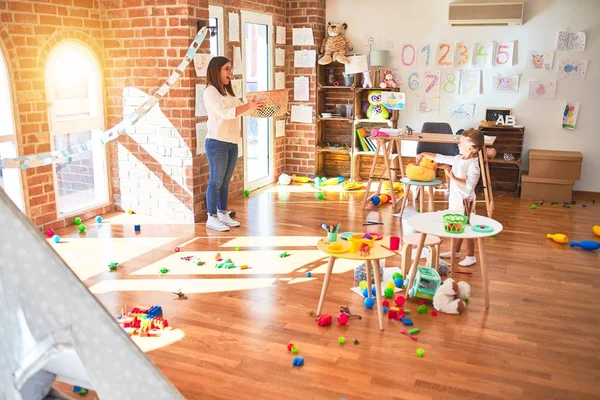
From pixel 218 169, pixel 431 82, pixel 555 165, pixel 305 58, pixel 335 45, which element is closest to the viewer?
pixel 218 169

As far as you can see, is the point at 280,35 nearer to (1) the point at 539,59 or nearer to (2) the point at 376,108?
(2) the point at 376,108

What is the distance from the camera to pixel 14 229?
104cm

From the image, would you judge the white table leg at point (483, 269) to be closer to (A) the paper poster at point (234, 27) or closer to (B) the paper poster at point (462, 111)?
(A) the paper poster at point (234, 27)

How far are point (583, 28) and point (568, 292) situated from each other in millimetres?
4068

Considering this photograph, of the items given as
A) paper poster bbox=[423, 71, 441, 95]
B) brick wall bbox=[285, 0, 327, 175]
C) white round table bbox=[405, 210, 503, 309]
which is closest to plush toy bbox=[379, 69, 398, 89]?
paper poster bbox=[423, 71, 441, 95]

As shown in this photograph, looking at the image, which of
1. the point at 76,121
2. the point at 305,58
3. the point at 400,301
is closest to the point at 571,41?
the point at 305,58

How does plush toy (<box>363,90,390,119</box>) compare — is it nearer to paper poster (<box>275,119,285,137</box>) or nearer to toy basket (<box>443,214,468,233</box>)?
paper poster (<box>275,119,285,137</box>)

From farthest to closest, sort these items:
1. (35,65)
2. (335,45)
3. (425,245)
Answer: (335,45) < (35,65) < (425,245)

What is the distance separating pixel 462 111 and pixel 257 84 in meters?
2.64

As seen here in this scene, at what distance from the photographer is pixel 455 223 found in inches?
142

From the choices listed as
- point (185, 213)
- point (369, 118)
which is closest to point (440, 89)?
point (369, 118)

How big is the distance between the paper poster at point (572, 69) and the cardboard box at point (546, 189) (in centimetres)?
128

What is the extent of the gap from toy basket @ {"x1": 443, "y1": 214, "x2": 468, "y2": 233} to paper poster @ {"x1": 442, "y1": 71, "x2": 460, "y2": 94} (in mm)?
4153

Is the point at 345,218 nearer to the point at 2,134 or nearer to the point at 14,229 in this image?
the point at 2,134
